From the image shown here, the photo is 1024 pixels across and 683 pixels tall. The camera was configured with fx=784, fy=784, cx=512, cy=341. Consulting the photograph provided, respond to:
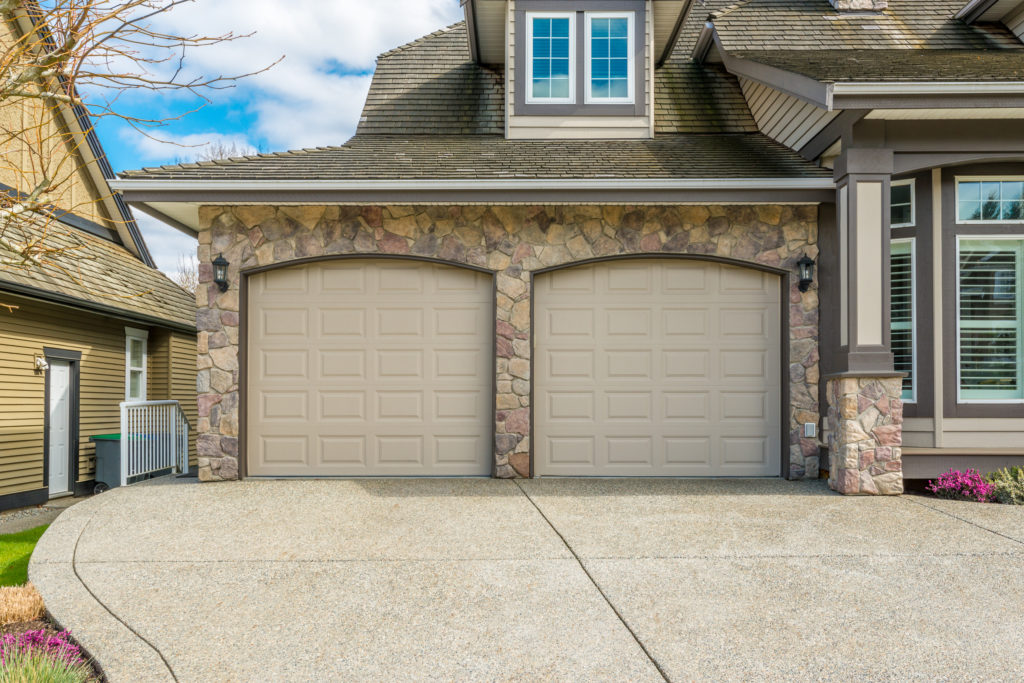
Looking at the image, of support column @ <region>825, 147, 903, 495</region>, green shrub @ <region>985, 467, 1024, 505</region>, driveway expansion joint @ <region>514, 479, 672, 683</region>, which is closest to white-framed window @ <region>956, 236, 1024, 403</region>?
green shrub @ <region>985, 467, 1024, 505</region>

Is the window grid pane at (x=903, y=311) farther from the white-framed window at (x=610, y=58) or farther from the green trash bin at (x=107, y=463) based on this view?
the green trash bin at (x=107, y=463)

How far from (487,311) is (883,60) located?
4767 mm

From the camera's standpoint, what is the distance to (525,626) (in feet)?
13.3

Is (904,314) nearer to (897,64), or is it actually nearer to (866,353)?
(866,353)

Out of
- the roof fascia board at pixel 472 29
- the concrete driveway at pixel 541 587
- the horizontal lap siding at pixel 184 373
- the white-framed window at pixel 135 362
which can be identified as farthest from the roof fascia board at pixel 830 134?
the horizontal lap siding at pixel 184 373

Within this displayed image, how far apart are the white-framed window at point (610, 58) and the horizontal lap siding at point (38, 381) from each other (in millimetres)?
7182

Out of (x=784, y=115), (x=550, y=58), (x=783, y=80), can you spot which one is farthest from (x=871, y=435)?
(x=550, y=58)

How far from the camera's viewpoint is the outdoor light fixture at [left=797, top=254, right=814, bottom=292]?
8.03 metres

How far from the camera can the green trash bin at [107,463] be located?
1166cm

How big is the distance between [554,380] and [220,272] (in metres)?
3.66

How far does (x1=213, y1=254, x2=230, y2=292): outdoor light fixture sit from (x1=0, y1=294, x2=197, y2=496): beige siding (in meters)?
3.61

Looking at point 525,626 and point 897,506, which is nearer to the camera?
point 525,626

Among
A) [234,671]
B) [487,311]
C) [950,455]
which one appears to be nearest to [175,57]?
[234,671]

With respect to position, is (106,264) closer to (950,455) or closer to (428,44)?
(428,44)
